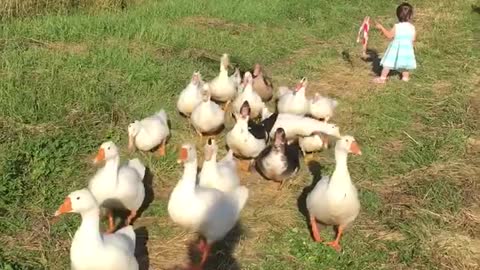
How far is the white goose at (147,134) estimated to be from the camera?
693 cm

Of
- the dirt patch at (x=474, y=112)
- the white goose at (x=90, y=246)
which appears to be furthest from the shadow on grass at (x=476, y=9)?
the white goose at (x=90, y=246)

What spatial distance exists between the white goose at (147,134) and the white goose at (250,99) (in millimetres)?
1272

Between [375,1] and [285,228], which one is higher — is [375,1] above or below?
above

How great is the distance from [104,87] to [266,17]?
4867mm

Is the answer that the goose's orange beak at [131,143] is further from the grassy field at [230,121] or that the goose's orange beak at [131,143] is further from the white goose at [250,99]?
the white goose at [250,99]

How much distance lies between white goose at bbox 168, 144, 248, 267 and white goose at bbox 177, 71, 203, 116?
91.7 inches

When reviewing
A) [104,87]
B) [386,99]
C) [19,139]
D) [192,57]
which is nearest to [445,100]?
[386,99]

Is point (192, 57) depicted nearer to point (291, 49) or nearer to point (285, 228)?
point (291, 49)

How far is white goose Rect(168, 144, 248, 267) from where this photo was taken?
528 centimetres

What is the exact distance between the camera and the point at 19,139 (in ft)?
21.9

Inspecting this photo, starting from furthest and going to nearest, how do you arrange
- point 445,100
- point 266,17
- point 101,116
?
1. point 266,17
2. point 445,100
3. point 101,116

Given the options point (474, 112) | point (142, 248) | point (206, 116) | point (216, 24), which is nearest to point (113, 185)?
point (142, 248)

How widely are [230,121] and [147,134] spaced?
5.58ft

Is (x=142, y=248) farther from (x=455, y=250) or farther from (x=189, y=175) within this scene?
(x=455, y=250)
